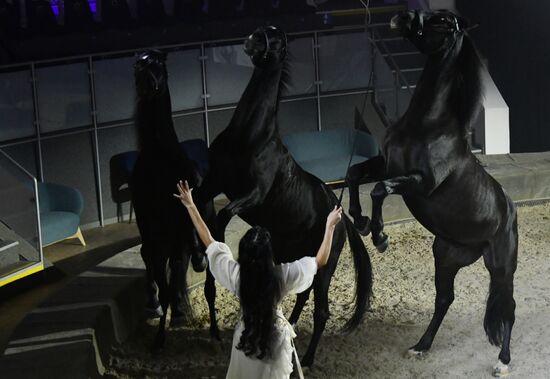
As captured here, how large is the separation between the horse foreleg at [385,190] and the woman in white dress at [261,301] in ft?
1.91

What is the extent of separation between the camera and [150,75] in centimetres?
495

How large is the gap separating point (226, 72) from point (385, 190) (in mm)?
5216

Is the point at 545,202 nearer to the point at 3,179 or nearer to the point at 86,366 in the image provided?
the point at 3,179

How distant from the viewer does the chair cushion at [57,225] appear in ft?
26.1

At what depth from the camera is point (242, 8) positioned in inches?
396

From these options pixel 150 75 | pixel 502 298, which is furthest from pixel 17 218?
pixel 502 298

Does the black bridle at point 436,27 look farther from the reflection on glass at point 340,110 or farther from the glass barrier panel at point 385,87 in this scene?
the reflection on glass at point 340,110

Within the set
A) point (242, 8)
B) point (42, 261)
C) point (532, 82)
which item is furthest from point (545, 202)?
point (42, 261)

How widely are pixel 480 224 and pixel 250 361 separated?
1.61 meters

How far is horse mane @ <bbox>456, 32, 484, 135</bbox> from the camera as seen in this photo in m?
4.66

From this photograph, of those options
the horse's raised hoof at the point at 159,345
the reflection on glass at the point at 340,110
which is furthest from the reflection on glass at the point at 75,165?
the horse's raised hoof at the point at 159,345

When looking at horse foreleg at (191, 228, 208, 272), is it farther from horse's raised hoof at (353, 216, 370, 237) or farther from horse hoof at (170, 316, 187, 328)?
horse's raised hoof at (353, 216, 370, 237)

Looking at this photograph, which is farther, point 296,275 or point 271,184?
point 271,184

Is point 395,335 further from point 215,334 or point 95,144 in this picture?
point 95,144
